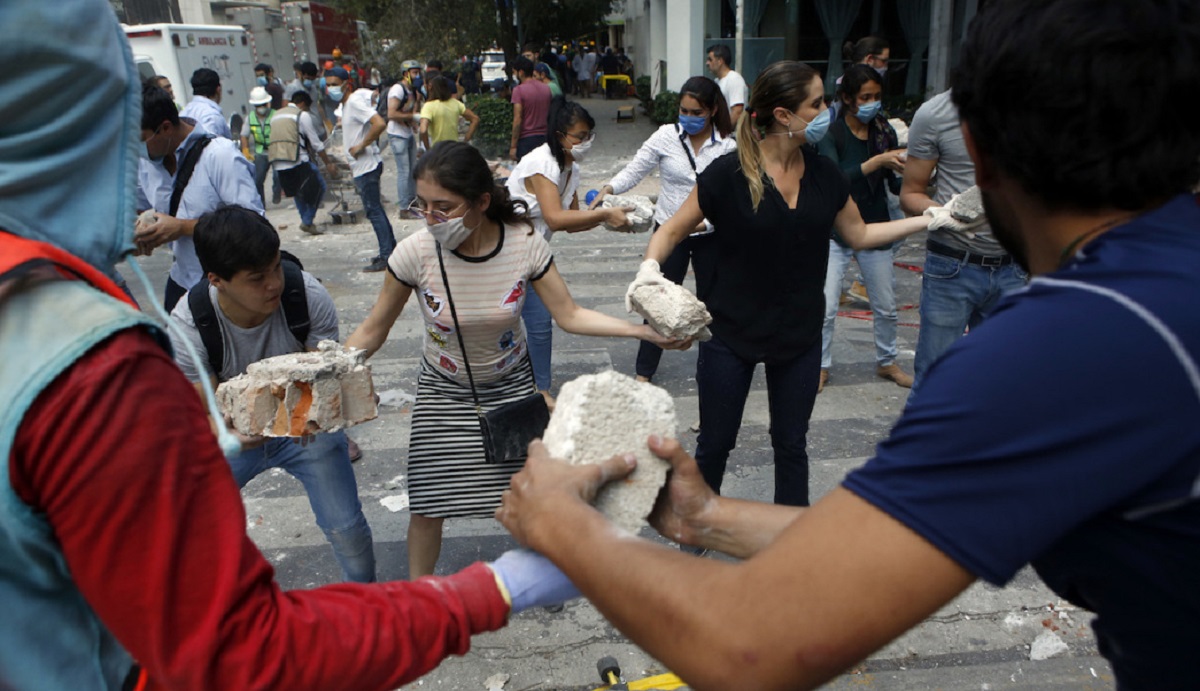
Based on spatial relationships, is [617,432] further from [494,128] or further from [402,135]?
[494,128]

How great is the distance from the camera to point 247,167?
4.72 metres

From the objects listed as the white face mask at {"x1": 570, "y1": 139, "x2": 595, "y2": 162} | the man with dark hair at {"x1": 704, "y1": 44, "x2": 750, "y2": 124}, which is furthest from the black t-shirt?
the man with dark hair at {"x1": 704, "y1": 44, "x2": 750, "y2": 124}

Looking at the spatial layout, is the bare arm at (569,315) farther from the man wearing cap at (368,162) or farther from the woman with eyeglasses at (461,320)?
the man wearing cap at (368,162)

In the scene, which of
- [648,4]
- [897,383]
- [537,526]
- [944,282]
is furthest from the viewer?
[648,4]

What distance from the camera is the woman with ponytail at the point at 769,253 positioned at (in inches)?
129

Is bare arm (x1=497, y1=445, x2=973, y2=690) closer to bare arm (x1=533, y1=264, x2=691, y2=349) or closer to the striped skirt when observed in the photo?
the striped skirt

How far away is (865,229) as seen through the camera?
3654 millimetres

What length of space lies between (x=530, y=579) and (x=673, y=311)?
5.47 feet

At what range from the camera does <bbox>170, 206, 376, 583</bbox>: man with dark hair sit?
108 inches

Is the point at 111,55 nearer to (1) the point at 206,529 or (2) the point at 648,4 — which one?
(1) the point at 206,529

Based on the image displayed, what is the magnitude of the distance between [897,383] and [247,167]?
433 cm

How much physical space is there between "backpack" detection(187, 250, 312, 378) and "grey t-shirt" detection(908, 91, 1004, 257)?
2922mm

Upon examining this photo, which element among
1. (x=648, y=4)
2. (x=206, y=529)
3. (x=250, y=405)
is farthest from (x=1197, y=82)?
(x=648, y=4)

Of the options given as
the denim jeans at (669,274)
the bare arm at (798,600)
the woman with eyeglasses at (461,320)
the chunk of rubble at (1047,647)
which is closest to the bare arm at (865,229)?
the woman with eyeglasses at (461,320)
